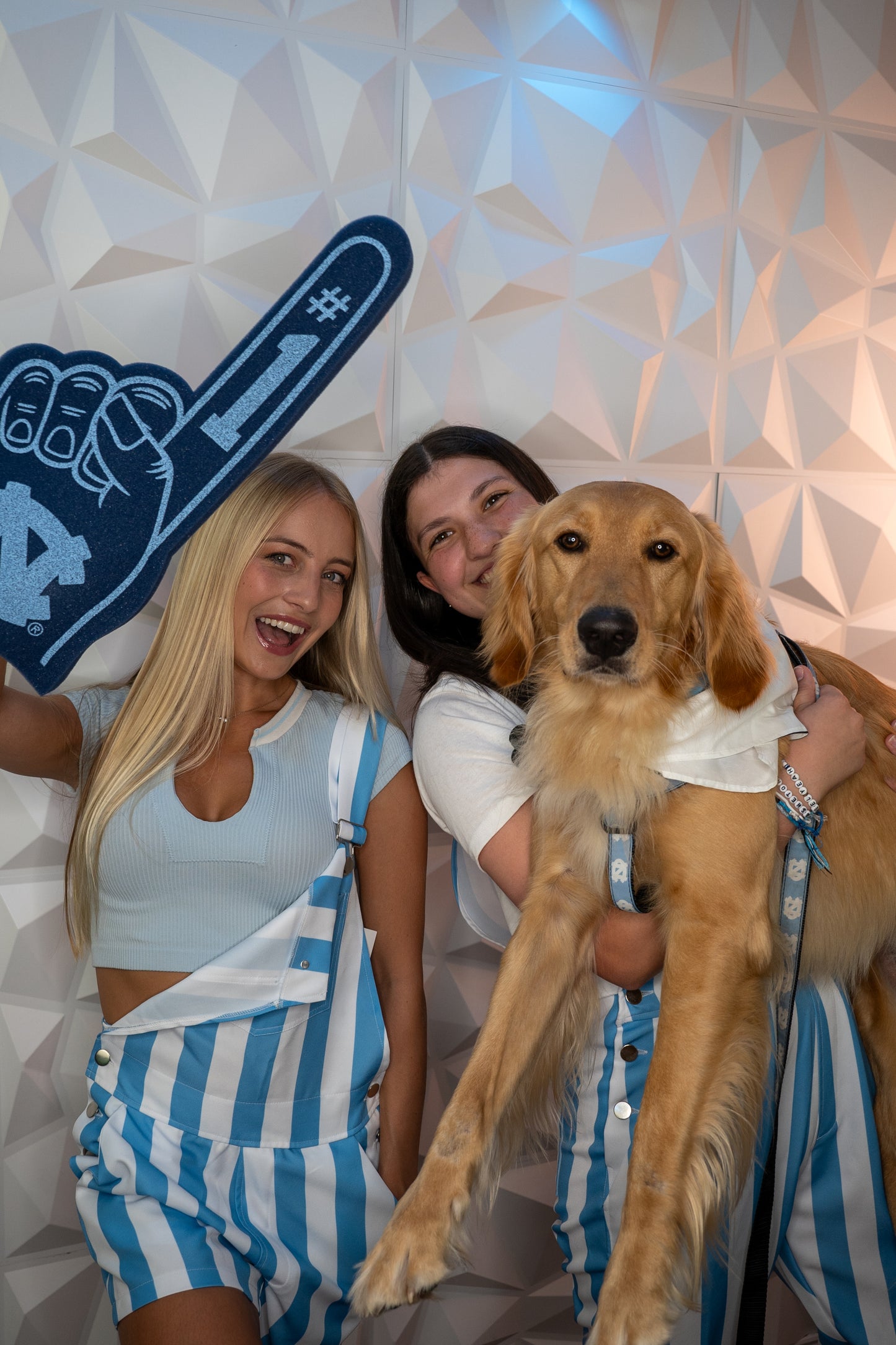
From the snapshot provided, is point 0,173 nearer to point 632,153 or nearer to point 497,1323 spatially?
point 632,153

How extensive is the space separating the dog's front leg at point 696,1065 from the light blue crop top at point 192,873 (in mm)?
662

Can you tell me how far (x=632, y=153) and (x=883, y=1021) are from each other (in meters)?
2.00

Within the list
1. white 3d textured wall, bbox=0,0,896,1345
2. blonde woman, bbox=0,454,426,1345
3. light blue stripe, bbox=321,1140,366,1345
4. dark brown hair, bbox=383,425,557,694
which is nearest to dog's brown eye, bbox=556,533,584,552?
dark brown hair, bbox=383,425,557,694

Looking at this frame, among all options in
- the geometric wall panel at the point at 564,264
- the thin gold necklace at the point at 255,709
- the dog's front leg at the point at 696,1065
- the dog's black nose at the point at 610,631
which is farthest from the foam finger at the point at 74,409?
the dog's front leg at the point at 696,1065

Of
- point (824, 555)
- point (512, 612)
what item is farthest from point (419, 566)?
point (824, 555)

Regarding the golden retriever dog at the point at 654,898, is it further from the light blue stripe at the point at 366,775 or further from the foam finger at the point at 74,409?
the foam finger at the point at 74,409

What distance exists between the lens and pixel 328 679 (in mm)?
1960

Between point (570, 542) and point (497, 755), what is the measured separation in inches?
15.5

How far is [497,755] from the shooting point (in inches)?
64.4

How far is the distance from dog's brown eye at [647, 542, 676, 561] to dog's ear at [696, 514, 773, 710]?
0.23 feet

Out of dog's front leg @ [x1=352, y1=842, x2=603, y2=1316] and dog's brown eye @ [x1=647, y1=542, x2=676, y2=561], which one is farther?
dog's brown eye @ [x1=647, y1=542, x2=676, y2=561]

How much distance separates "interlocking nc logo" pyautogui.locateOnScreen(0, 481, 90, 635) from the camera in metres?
1.50

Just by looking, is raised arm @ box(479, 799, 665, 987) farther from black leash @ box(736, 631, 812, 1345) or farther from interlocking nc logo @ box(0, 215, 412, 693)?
interlocking nc logo @ box(0, 215, 412, 693)

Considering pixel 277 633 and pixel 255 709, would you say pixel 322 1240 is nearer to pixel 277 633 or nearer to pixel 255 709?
pixel 255 709
